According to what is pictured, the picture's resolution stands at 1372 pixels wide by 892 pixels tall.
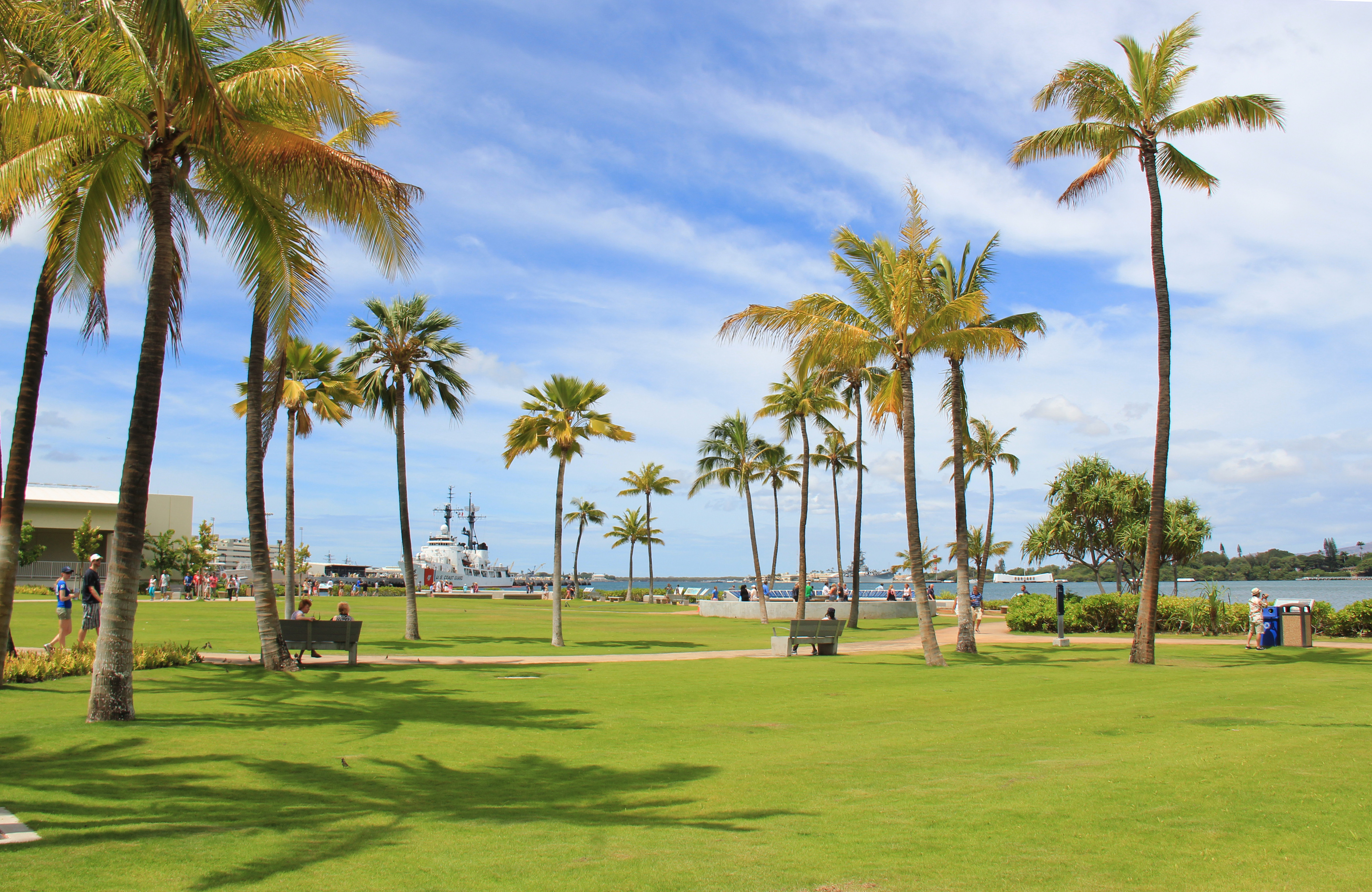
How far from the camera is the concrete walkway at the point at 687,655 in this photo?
1723 cm

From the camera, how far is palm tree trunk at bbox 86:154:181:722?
9.50m

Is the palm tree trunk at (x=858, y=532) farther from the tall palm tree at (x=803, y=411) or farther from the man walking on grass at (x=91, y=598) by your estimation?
the man walking on grass at (x=91, y=598)

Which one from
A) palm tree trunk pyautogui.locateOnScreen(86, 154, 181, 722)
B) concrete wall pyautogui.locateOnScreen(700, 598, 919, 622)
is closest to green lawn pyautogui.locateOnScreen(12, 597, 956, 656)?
concrete wall pyautogui.locateOnScreen(700, 598, 919, 622)

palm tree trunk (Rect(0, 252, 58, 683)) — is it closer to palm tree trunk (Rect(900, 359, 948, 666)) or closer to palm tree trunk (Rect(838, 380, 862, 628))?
palm tree trunk (Rect(900, 359, 948, 666))

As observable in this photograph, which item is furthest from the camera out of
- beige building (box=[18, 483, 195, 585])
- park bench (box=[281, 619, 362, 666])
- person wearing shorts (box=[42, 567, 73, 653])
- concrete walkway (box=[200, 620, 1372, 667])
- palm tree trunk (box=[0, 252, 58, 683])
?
beige building (box=[18, 483, 195, 585])

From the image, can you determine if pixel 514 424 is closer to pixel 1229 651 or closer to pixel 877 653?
pixel 877 653

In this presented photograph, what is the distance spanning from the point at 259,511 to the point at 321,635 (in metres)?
2.53

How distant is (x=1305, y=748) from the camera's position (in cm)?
831

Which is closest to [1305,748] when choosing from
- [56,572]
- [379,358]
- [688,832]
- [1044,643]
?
[688,832]

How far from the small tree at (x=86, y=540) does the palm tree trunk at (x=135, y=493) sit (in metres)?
42.2

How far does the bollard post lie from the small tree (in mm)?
44331

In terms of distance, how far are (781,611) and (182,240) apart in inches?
1259

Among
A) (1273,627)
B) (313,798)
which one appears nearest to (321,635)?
(313,798)

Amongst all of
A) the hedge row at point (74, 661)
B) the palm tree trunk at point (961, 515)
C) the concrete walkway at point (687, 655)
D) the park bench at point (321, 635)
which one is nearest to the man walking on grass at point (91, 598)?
the hedge row at point (74, 661)
